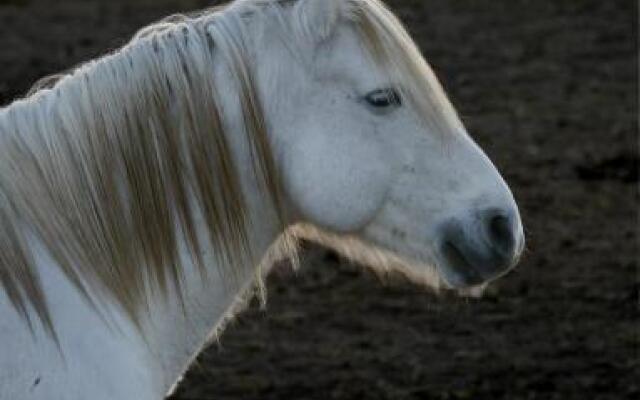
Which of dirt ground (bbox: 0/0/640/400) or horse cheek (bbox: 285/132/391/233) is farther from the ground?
horse cheek (bbox: 285/132/391/233)

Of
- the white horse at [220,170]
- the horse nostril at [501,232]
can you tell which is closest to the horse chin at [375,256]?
the white horse at [220,170]

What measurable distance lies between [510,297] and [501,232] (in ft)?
15.1

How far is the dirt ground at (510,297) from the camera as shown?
752 centimetres

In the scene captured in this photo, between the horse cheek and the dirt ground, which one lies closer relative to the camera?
the horse cheek


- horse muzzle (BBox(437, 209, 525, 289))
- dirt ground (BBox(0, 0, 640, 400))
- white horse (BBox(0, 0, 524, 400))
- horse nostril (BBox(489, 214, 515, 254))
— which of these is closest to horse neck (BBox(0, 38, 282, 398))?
white horse (BBox(0, 0, 524, 400))

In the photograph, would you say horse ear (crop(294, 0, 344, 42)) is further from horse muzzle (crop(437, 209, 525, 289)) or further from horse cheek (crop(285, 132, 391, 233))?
horse muzzle (crop(437, 209, 525, 289))

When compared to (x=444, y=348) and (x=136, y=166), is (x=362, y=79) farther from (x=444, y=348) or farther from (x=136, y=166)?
(x=444, y=348)

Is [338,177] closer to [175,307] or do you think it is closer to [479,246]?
[479,246]

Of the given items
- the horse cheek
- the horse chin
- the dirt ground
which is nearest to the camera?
the horse cheek

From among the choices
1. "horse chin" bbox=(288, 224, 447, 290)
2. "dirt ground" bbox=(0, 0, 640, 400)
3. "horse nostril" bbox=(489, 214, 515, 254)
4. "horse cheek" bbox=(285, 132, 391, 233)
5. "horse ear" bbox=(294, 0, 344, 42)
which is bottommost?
"dirt ground" bbox=(0, 0, 640, 400)

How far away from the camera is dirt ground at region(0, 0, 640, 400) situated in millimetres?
7516

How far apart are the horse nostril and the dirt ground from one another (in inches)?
127

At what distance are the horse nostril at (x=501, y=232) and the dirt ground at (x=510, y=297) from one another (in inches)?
127

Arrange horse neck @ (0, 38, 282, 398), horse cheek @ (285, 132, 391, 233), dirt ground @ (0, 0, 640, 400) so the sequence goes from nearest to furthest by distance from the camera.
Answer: horse neck @ (0, 38, 282, 398), horse cheek @ (285, 132, 391, 233), dirt ground @ (0, 0, 640, 400)
